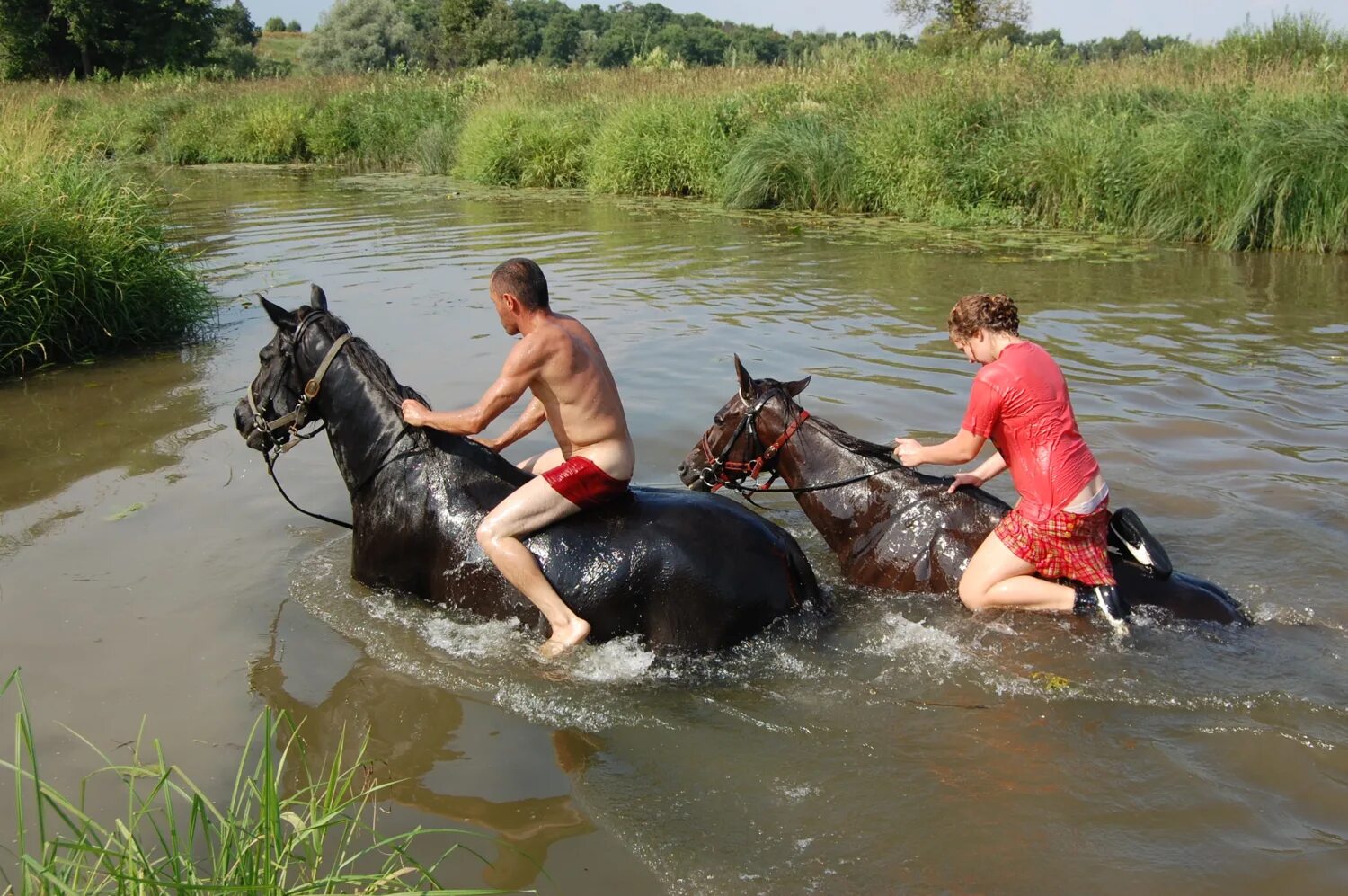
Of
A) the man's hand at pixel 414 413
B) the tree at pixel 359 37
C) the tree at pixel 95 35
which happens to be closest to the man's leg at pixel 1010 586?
the man's hand at pixel 414 413

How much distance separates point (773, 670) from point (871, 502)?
1.44 metres

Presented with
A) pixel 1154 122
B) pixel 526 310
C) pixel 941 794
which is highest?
pixel 1154 122

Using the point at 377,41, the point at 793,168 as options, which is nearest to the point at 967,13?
the point at 793,168

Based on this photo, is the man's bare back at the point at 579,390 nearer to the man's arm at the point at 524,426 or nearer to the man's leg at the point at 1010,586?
the man's arm at the point at 524,426

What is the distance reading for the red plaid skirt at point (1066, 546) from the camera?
5676mm

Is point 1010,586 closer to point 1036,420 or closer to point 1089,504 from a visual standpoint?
point 1089,504

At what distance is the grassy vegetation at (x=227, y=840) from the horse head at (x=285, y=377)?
6.04 feet

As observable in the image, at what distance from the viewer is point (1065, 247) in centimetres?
1662

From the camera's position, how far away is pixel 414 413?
583 cm

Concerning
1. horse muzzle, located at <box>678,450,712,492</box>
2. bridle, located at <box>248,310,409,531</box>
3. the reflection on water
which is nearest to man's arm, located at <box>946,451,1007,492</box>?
horse muzzle, located at <box>678,450,712,492</box>

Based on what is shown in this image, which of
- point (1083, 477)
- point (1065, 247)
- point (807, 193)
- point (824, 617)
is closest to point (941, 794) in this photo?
point (824, 617)

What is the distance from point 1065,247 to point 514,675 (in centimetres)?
1355

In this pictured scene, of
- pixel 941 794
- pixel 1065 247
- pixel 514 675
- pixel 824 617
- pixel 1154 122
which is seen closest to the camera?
pixel 941 794

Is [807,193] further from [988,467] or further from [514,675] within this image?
[514,675]
